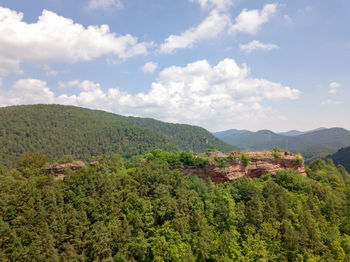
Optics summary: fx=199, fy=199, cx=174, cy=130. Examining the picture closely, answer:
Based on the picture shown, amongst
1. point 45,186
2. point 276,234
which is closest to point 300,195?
point 276,234

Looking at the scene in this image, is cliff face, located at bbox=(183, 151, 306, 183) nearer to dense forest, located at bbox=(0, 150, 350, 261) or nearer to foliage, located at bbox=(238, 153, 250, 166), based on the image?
foliage, located at bbox=(238, 153, 250, 166)

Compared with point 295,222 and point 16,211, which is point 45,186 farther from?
point 295,222

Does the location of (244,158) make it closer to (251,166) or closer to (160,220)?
(251,166)

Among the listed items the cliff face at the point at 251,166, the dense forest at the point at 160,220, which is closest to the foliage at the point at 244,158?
A: the cliff face at the point at 251,166

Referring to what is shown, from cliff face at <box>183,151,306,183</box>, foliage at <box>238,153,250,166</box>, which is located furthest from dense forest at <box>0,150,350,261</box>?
foliage at <box>238,153,250,166</box>

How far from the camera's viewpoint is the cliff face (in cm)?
4750

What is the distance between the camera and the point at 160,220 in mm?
35844

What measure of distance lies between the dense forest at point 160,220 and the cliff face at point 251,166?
354 cm

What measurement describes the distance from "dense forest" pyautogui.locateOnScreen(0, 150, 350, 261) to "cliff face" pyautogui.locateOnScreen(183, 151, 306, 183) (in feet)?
11.6

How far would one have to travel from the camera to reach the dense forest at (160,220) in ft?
95.8

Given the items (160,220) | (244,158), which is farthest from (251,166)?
(160,220)

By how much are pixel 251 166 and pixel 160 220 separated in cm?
2688

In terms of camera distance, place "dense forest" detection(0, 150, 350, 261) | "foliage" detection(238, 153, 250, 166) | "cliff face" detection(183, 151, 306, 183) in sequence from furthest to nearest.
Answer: "foliage" detection(238, 153, 250, 166) → "cliff face" detection(183, 151, 306, 183) → "dense forest" detection(0, 150, 350, 261)

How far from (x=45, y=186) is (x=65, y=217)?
7546mm
